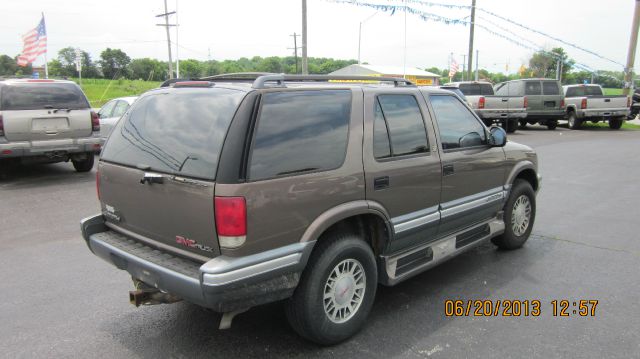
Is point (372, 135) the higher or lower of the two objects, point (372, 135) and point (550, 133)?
the higher

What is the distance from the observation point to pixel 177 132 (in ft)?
10.7

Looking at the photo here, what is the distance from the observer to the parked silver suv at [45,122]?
861 centimetres

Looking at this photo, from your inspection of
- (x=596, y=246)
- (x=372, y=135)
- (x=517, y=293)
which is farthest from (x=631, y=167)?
(x=372, y=135)

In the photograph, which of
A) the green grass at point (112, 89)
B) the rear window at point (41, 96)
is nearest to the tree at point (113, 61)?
the green grass at point (112, 89)

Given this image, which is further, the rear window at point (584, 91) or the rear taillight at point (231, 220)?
the rear window at point (584, 91)

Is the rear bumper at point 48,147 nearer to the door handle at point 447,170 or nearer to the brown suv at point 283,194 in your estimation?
the brown suv at point 283,194

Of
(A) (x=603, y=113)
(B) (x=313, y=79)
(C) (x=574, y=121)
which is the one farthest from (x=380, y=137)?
(C) (x=574, y=121)

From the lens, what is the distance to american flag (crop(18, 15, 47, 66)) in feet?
100

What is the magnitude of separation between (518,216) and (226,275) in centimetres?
372

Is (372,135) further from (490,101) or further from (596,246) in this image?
(490,101)

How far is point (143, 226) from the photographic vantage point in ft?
11.2

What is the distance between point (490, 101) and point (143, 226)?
1733 centimetres
